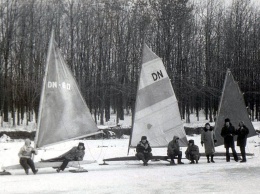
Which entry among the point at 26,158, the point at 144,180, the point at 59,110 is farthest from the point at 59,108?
the point at 144,180

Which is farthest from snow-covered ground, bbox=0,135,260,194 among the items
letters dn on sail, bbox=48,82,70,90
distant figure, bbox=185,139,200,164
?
letters dn on sail, bbox=48,82,70,90

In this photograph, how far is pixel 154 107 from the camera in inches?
575

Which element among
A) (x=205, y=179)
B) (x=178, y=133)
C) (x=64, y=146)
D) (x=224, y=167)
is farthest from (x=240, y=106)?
(x=64, y=146)

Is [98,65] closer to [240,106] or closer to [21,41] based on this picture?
[21,41]

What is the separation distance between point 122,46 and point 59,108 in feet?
87.3

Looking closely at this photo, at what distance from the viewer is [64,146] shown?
22.0 metres

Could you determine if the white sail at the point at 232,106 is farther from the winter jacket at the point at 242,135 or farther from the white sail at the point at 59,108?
the white sail at the point at 59,108

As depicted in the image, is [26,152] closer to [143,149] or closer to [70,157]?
[70,157]

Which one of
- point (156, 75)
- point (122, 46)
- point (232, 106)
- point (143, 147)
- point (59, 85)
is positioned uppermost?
point (122, 46)

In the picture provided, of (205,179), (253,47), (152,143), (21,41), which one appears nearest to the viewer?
(205,179)

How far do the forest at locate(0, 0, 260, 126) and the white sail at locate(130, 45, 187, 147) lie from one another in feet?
62.9

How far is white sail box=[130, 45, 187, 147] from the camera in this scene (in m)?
14.5

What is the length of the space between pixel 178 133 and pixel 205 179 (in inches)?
169

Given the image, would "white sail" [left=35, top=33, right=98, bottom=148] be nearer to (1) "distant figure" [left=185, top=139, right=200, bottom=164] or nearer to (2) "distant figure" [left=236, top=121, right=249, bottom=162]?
(1) "distant figure" [left=185, top=139, right=200, bottom=164]
